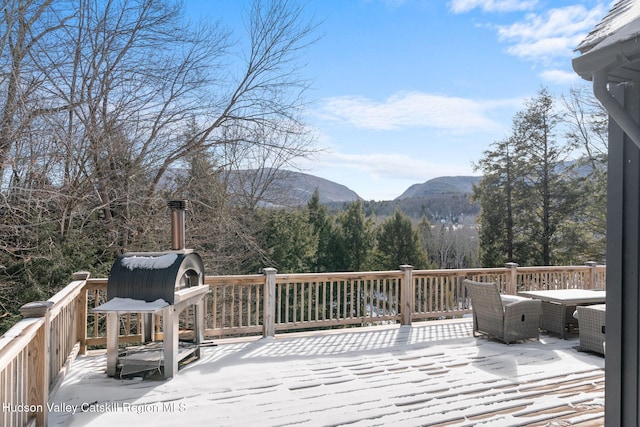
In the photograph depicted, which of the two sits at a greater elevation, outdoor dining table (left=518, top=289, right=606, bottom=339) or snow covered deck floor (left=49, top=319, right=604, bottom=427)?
outdoor dining table (left=518, top=289, right=606, bottom=339)

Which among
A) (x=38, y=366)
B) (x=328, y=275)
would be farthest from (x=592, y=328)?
(x=38, y=366)

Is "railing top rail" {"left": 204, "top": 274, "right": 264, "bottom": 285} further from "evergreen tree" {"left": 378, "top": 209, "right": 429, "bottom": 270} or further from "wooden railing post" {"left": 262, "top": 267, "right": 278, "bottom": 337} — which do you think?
"evergreen tree" {"left": 378, "top": 209, "right": 429, "bottom": 270}

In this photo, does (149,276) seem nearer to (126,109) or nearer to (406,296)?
(406,296)

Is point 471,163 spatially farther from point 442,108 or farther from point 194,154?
point 194,154

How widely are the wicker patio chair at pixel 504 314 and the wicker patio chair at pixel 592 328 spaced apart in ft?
1.81

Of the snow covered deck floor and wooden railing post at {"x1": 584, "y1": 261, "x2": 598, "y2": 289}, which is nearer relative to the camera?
the snow covered deck floor

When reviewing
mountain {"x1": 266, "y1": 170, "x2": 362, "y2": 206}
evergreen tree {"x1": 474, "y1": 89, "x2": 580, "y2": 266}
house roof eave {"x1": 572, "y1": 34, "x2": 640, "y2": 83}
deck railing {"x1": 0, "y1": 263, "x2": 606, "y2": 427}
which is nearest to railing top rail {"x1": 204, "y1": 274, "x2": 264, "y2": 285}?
deck railing {"x1": 0, "y1": 263, "x2": 606, "y2": 427}

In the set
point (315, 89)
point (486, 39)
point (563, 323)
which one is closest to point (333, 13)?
point (315, 89)

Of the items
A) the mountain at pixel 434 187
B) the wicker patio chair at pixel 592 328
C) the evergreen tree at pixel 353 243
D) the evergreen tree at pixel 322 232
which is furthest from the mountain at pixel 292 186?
the mountain at pixel 434 187

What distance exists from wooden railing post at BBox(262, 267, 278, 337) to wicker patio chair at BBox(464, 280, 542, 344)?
2801mm

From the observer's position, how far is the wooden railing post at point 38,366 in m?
2.83

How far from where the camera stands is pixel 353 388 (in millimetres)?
3902

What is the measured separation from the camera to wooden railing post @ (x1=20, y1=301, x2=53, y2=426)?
2.83 meters

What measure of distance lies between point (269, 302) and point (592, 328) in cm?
419
